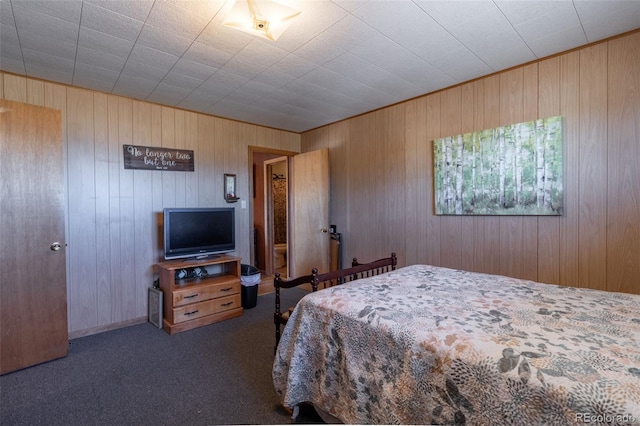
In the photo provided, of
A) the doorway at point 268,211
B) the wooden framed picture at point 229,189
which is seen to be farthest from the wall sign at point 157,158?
the doorway at point 268,211

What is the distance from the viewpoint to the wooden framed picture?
13.0 feet

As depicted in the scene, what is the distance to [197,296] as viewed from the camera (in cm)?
312

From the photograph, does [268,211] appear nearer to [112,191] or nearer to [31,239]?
[112,191]

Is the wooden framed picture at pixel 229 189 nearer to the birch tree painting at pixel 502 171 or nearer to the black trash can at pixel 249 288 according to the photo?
the black trash can at pixel 249 288

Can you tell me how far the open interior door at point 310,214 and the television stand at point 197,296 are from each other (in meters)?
1.09

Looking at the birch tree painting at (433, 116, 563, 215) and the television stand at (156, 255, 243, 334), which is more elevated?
the birch tree painting at (433, 116, 563, 215)

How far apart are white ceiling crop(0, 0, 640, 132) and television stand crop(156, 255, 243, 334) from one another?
1858mm

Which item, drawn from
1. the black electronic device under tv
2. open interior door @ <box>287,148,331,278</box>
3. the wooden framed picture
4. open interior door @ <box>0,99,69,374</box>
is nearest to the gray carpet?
open interior door @ <box>0,99,69,374</box>

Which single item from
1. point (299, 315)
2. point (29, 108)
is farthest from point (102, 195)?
point (299, 315)

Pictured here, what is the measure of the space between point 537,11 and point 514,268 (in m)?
1.98

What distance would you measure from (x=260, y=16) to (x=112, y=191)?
252cm

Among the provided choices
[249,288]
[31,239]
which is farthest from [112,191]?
[249,288]

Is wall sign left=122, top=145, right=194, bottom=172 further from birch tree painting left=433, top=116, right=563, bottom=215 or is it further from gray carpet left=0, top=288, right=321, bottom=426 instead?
birch tree painting left=433, top=116, right=563, bottom=215

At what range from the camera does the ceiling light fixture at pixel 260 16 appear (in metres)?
1.63
